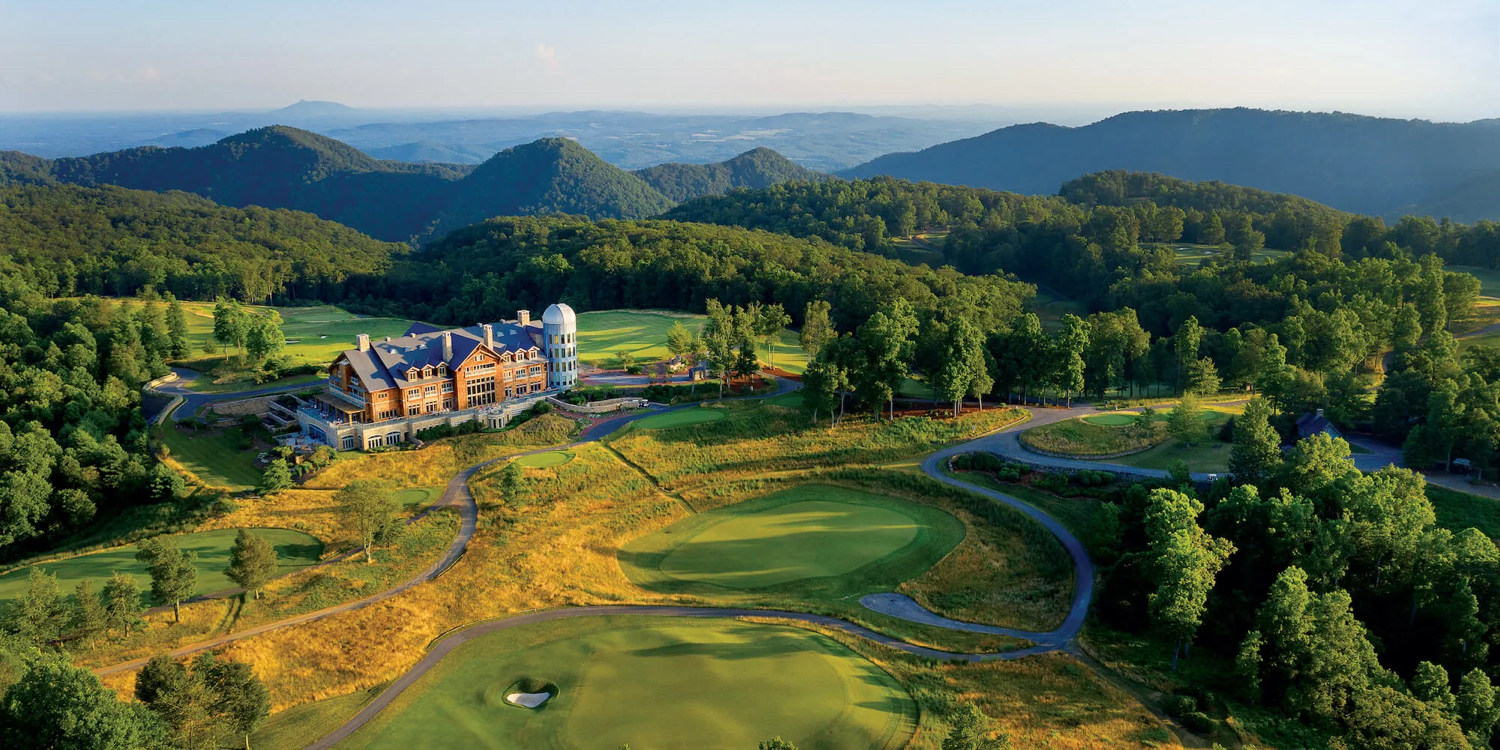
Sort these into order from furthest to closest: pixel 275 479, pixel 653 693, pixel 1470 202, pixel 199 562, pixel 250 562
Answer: pixel 1470 202 → pixel 275 479 → pixel 199 562 → pixel 250 562 → pixel 653 693

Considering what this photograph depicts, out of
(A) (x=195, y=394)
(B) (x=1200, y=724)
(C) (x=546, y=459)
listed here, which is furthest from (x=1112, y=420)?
(A) (x=195, y=394)

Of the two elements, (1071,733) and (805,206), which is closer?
(1071,733)

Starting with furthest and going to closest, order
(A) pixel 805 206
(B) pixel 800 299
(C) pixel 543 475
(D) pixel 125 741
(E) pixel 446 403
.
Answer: (A) pixel 805 206
(B) pixel 800 299
(E) pixel 446 403
(C) pixel 543 475
(D) pixel 125 741

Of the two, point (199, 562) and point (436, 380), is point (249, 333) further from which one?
point (199, 562)

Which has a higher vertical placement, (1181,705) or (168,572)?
(168,572)

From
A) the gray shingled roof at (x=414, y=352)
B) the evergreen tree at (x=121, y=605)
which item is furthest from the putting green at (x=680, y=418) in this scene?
the evergreen tree at (x=121, y=605)

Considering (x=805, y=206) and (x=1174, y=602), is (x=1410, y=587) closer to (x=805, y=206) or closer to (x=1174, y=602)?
(x=1174, y=602)

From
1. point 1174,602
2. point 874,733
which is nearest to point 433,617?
point 874,733

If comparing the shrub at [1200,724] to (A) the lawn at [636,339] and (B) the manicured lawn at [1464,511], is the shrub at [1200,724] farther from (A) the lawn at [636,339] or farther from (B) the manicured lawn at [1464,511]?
(A) the lawn at [636,339]
